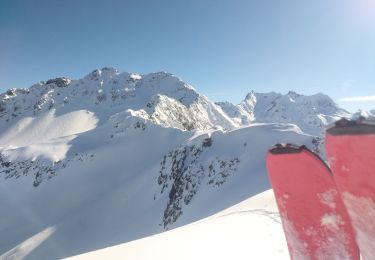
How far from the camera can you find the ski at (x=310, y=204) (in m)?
3.71

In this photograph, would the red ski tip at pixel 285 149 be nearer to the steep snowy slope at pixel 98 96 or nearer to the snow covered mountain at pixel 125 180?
the snow covered mountain at pixel 125 180

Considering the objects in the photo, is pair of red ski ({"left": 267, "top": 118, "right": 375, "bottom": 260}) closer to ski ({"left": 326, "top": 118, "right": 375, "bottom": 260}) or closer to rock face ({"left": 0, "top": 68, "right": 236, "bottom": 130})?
ski ({"left": 326, "top": 118, "right": 375, "bottom": 260})

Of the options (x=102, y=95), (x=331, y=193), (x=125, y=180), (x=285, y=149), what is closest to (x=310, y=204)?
(x=331, y=193)

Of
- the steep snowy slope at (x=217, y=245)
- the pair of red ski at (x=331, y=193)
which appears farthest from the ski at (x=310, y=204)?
the steep snowy slope at (x=217, y=245)

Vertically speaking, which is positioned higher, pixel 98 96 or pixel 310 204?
pixel 98 96

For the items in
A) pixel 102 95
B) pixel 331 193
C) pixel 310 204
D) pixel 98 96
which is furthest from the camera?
pixel 102 95

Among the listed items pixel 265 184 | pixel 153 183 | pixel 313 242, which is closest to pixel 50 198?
pixel 153 183

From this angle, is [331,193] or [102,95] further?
[102,95]

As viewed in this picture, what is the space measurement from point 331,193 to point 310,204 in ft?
0.97

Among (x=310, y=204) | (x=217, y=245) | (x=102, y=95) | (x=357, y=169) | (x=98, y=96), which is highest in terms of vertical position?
(x=102, y=95)

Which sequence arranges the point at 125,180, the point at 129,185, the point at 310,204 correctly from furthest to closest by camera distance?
1. the point at 125,180
2. the point at 129,185
3. the point at 310,204

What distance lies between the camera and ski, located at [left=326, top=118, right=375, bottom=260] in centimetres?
260

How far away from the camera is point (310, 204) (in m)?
3.92

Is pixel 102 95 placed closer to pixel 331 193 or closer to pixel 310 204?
pixel 310 204
